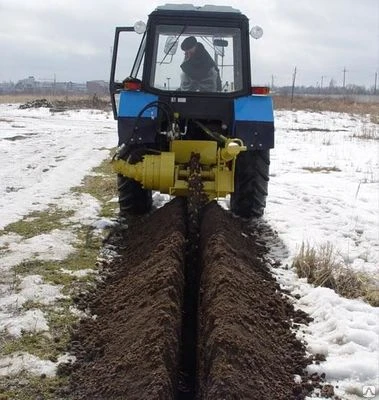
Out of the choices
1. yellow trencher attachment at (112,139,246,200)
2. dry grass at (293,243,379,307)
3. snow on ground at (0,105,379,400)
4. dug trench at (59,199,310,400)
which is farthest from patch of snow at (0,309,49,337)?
dry grass at (293,243,379,307)

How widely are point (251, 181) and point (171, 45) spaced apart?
1.72 metres

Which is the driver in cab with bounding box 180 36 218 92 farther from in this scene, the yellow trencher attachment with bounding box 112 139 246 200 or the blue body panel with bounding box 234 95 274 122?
the yellow trencher attachment with bounding box 112 139 246 200

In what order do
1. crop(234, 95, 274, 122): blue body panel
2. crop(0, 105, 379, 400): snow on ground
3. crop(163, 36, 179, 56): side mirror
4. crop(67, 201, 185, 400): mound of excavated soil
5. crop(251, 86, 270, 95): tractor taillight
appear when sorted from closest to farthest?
crop(67, 201, 185, 400): mound of excavated soil
crop(0, 105, 379, 400): snow on ground
crop(234, 95, 274, 122): blue body panel
crop(251, 86, 270, 95): tractor taillight
crop(163, 36, 179, 56): side mirror

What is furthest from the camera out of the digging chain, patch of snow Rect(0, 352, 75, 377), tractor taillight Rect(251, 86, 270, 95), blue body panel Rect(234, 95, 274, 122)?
tractor taillight Rect(251, 86, 270, 95)

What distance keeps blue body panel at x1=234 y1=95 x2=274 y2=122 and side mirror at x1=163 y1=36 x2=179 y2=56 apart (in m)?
0.89

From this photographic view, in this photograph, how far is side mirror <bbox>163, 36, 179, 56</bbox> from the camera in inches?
238

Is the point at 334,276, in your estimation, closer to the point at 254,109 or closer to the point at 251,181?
the point at 251,181

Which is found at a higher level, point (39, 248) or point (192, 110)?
point (192, 110)

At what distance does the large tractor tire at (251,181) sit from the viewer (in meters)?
6.08

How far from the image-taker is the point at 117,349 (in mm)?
3096

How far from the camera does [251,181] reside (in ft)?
20.1

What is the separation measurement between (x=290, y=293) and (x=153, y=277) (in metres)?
1.20

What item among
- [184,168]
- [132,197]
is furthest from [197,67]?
[132,197]

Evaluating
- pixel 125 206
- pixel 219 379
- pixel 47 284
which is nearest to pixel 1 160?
pixel 125 206
